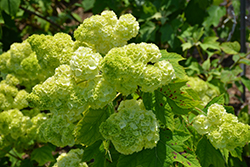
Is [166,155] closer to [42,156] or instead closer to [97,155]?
[97,155]

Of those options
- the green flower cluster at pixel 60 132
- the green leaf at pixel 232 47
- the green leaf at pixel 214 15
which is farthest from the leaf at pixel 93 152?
the green leaf at pixel 214 15

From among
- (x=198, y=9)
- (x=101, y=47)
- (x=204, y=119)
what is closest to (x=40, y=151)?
(x=101, y=47)

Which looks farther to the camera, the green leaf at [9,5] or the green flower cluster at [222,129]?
the green leaf at [9,5]

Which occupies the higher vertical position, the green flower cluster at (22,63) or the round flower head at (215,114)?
the green flower cluster at (22,63)

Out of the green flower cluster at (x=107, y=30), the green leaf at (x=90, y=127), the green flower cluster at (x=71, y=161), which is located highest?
the green flower cluster at (x=107, y=30)

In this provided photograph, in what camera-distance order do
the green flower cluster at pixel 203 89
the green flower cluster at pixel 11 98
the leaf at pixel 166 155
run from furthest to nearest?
1. the green flower cluster at pixel 203 89
2. the green flower cluster at pixel 11 98
3. the leaf at pixel 166 155

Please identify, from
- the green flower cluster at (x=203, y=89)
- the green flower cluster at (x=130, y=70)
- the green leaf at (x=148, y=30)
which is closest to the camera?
the green flower cluster at (x=130, y=70)

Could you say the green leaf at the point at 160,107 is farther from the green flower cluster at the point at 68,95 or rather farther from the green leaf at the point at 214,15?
the green leaf at the point at 214,15

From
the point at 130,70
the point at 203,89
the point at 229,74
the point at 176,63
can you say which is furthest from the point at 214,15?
the point at 130,70

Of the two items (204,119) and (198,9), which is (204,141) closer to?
(204,119)
